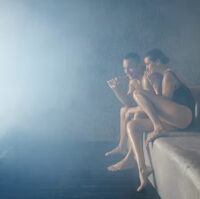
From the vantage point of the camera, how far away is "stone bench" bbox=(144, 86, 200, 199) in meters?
1.74

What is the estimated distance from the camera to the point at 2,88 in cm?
547

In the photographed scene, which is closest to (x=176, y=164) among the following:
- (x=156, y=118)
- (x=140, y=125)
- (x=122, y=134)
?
(x=156, y=118)

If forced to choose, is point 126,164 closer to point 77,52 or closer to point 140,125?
point 140,125

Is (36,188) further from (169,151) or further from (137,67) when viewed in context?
(137,67)

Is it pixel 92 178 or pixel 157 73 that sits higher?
pixel 157 73

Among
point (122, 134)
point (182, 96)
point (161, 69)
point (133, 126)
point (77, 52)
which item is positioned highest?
point (77, 52)

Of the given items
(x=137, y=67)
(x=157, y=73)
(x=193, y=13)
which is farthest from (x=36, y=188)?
(x=193, y=13)

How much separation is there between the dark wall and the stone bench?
7.56ft

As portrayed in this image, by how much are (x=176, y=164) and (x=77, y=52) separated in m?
3.58

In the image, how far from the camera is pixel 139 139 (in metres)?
2.97

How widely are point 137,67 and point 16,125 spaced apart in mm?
2439

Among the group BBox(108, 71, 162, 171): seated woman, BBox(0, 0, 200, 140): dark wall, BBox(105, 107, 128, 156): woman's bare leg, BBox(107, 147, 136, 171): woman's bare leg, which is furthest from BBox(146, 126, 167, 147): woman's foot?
BBox(0, 0, 200, 140): dark wall

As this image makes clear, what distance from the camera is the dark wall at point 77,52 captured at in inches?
207

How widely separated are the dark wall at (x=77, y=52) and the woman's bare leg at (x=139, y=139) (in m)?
2.27
